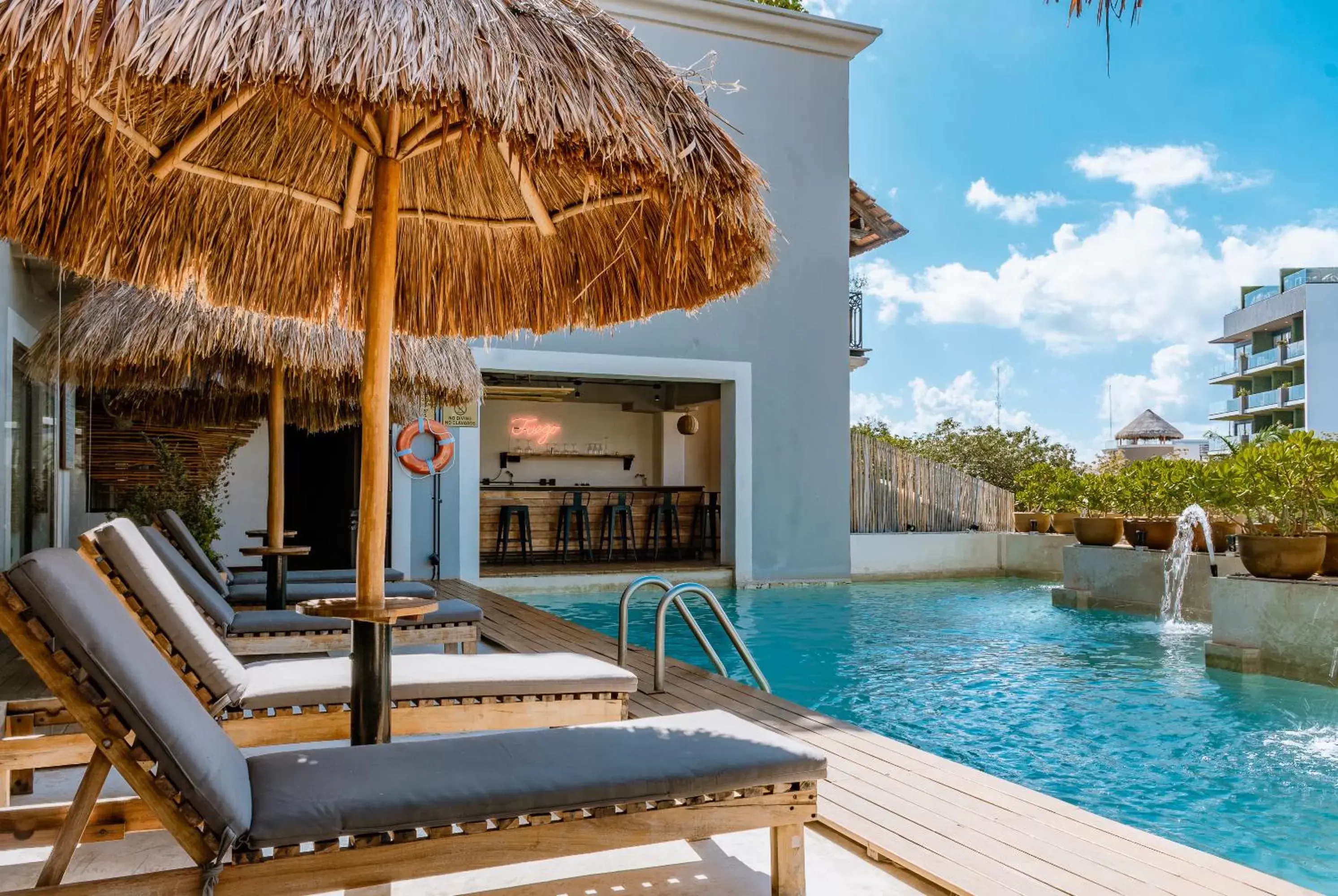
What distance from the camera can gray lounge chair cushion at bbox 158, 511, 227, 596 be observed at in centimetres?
513

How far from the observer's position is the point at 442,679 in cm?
302

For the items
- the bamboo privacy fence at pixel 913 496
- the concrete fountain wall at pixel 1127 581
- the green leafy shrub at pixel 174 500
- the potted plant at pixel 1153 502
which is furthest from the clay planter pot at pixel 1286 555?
the green leafy shrub at pixel 174 500

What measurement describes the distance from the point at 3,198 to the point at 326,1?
1.40 m

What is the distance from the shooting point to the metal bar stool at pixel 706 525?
13.9m

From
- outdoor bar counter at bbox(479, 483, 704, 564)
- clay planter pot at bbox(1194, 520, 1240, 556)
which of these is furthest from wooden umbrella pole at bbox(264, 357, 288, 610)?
clay planter pot at bbox(1194, 520, 1240, 556)

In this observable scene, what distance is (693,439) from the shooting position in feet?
54.0

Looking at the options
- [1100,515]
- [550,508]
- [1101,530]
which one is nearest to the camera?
[1101,530]

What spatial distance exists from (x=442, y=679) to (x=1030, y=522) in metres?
11.9

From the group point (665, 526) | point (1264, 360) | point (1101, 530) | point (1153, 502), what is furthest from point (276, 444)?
point (1264, 360)

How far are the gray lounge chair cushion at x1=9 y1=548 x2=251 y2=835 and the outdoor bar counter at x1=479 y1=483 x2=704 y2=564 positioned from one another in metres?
10.4

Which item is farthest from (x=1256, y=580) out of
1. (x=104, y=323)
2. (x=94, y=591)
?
(x=104, y=323)

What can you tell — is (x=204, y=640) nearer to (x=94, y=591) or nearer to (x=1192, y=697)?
(x=94, y=591)

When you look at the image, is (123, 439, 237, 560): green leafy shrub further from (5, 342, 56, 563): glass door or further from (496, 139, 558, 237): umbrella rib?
(496, 139, 558, 237): umbrella rib

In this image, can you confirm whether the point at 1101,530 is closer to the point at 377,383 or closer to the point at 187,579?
the point at 187,579
